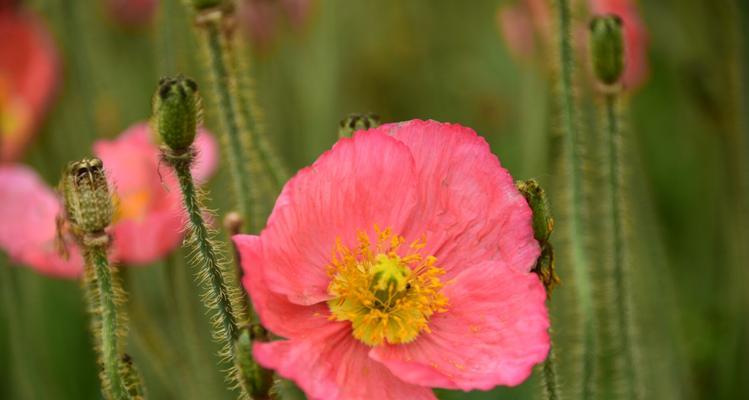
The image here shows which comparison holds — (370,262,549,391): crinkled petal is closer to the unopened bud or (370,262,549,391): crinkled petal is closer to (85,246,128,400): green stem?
the unopened bud

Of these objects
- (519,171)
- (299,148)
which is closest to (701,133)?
(519,171)

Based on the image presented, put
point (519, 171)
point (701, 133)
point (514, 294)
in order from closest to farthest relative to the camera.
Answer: point (514, 294) → point (701, 133) → point (519, 171)

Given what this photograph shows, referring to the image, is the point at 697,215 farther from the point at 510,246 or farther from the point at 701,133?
the point at 510,246

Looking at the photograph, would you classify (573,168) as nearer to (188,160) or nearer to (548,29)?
(188,160)

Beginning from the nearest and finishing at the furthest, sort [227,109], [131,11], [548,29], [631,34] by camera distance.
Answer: [227,109] → [631,34] → [548,29] → [131,11]

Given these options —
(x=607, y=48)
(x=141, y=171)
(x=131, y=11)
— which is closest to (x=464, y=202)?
(x=607, y=48)

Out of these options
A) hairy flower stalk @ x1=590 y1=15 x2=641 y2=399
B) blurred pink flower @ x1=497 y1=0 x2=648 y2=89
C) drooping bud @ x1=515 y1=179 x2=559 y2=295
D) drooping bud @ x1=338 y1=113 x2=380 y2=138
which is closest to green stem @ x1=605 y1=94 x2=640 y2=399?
hairy flower stalk @ x1=590 y1=15 x2=641 y2=399
